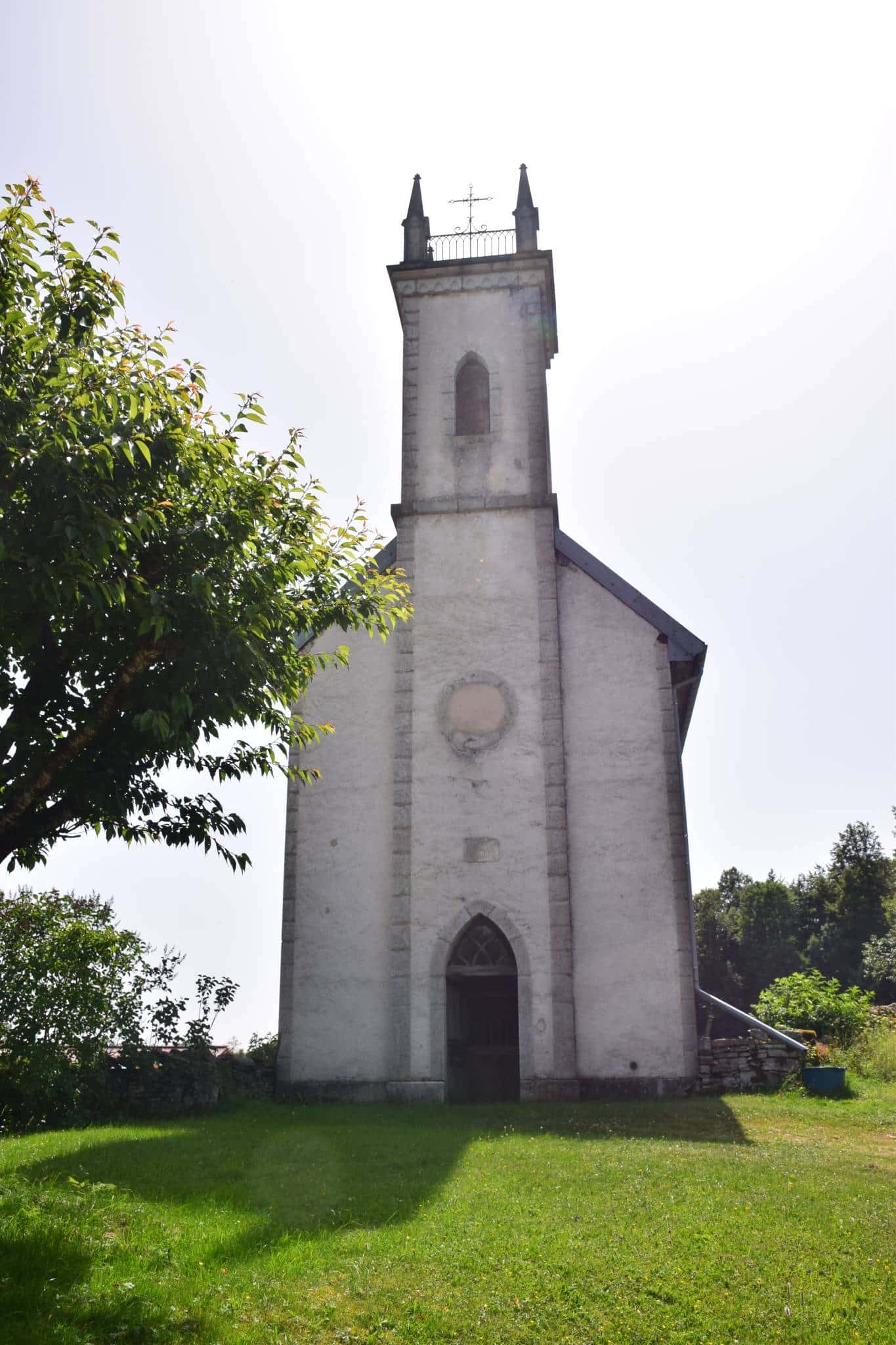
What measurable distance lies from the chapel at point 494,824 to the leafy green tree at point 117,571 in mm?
8040

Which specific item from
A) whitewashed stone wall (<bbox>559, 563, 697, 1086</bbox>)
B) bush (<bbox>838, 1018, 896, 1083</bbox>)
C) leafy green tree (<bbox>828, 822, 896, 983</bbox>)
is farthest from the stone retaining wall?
leafy green tree (<bbox>828, 822, 896, 983</bbox>)

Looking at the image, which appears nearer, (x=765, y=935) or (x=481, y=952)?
(x=481, y=952)

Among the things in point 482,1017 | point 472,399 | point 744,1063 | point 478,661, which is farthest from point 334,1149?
point 472,399

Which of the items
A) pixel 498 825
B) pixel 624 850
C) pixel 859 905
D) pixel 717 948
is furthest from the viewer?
pixel 717 948

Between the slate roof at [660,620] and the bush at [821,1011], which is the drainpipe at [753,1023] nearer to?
the bush at [821,1011]

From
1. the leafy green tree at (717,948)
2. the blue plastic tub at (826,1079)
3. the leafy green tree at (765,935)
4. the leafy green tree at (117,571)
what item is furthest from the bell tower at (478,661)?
the leafy green tree at (765,935)

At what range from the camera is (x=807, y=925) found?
54.1 m

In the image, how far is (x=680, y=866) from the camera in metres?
16.9

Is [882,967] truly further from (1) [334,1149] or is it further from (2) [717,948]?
(1) [334,1149]

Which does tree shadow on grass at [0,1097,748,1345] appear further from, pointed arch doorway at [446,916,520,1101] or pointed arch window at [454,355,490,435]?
pointed arch window at [454,355,490,435]

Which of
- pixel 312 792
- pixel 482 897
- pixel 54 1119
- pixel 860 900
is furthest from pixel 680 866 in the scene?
pixel 860 900

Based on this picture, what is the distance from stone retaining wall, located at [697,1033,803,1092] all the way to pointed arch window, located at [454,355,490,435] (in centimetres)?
1167

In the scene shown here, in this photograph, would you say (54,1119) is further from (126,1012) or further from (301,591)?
(301,591)

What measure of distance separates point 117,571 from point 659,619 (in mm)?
11618
